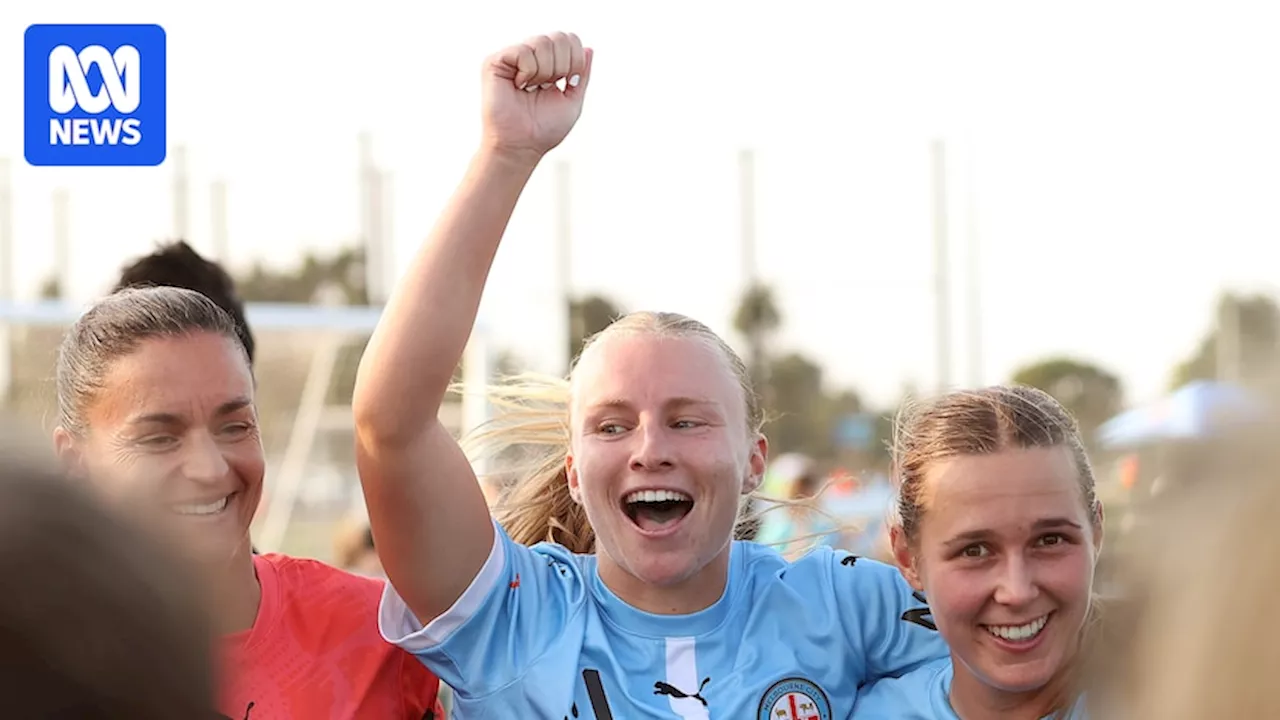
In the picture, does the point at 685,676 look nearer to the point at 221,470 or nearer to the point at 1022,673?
the point at 1022,673

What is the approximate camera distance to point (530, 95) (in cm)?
268

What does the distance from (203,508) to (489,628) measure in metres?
0.53

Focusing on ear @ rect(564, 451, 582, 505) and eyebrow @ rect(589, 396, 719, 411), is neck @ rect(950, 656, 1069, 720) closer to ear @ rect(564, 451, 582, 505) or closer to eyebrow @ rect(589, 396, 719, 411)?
eyebrow @ rect(589, 396, 719, 411)

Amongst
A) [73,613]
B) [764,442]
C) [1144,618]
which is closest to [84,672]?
[73,613]

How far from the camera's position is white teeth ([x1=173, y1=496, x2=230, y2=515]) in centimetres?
260

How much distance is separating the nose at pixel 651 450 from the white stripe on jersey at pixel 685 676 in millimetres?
315

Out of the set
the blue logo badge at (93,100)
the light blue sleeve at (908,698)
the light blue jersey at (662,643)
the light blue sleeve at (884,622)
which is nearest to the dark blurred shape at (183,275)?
the blue logo badge at (93,100)

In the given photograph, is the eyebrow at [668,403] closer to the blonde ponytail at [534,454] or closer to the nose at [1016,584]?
the blonde ponytail at [534,454]

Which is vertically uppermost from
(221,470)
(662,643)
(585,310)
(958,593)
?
(585,310)

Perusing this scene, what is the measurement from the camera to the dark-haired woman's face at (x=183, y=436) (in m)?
2.64

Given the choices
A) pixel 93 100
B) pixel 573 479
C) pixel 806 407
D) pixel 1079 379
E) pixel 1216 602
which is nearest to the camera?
pixel 1216 602

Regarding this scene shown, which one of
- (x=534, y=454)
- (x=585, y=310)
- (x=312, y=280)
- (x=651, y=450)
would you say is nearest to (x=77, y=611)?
(x=651, y=450)

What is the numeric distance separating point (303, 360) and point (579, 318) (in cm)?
684

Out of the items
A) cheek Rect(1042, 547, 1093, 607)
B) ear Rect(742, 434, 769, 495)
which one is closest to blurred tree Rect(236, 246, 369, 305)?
ear Rect(742, 434, 769, 495)
